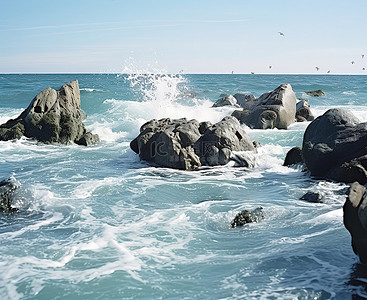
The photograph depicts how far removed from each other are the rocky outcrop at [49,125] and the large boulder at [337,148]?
1074 centimetres

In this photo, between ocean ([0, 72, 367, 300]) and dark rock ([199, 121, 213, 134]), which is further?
dark rock ([199, 121, 213, 134])

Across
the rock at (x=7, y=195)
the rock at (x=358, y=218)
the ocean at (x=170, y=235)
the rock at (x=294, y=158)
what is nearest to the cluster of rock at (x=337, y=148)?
the ocean at (x=170, y=235)

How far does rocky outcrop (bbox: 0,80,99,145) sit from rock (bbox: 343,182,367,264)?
1562 cm

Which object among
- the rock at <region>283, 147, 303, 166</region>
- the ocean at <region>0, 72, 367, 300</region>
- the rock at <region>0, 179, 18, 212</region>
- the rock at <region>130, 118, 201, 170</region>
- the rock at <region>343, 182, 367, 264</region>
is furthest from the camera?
the rock at <region>283, 147, 303, 166</region>

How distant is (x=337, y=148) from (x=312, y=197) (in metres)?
3.00


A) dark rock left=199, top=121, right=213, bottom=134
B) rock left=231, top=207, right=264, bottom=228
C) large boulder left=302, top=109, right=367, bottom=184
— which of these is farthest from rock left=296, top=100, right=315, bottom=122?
rock left=231, top=207, right=264, bottom=228

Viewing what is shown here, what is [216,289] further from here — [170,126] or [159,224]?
[170,126]

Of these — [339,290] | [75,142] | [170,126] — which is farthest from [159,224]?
[75,142]

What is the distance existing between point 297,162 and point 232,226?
6.70 meters

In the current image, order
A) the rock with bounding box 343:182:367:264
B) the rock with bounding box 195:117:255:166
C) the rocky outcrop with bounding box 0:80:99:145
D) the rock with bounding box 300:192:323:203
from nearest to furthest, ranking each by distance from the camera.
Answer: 1. the rock with bounding box 343:182:367:264
2. the rock with bounding box 300:192:323:203
3. the rock with bounding box 195:117:255:166
4. the rocky outcrop with bounding box 0:80:99:145

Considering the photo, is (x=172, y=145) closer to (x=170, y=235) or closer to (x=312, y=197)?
(x=312, y=197)

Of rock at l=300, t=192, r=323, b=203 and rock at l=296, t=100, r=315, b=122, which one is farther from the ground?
rock at l=296, t=100, r=315, b=122

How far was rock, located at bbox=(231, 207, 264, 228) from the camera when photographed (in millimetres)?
9906

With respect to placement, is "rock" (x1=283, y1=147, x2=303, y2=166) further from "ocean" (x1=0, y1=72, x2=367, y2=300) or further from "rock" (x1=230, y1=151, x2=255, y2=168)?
"rock" (x1=230, y1=151, x2=255, y2=168)
